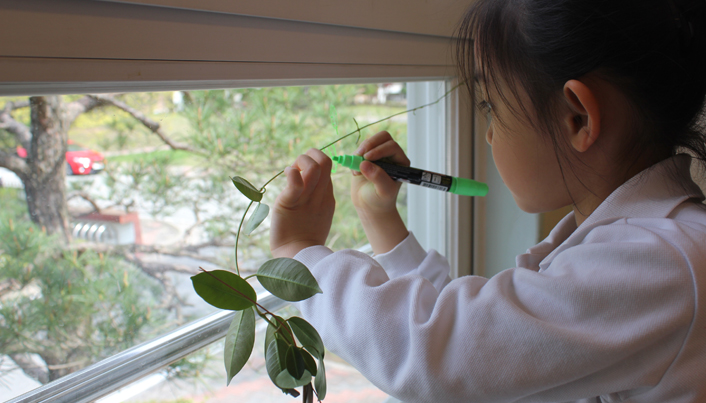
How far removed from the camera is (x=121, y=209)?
1.68ft

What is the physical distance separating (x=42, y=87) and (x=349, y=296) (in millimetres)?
319

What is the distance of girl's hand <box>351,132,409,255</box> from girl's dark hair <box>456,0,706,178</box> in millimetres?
165

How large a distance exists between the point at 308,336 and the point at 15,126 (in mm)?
316

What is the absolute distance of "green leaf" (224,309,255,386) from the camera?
0.38m

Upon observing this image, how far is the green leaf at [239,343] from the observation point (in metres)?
0.38

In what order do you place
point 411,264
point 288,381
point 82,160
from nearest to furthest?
point 288,381 < point 82,160 < point 411,264

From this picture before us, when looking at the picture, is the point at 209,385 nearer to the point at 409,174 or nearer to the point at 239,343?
the point at 239,343

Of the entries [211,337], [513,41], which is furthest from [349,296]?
[513,41]

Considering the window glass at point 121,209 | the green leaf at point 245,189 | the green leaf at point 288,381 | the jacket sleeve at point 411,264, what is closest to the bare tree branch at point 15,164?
the window glass at point 121,209

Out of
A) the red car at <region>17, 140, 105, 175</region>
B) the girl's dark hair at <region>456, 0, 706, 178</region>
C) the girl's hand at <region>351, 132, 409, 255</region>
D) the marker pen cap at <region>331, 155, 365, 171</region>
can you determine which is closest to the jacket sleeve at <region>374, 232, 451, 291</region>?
the girl's hand at <region>351, 132, 409, 255</region>

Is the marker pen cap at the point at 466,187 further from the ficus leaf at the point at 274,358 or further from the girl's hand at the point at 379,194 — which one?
the ficus leaf at the point at 274,358

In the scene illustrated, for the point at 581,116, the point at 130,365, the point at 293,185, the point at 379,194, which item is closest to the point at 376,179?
the point at 379,194

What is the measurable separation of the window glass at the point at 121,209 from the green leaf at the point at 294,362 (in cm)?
25

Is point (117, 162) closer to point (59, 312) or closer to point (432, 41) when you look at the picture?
point (59, 312)
